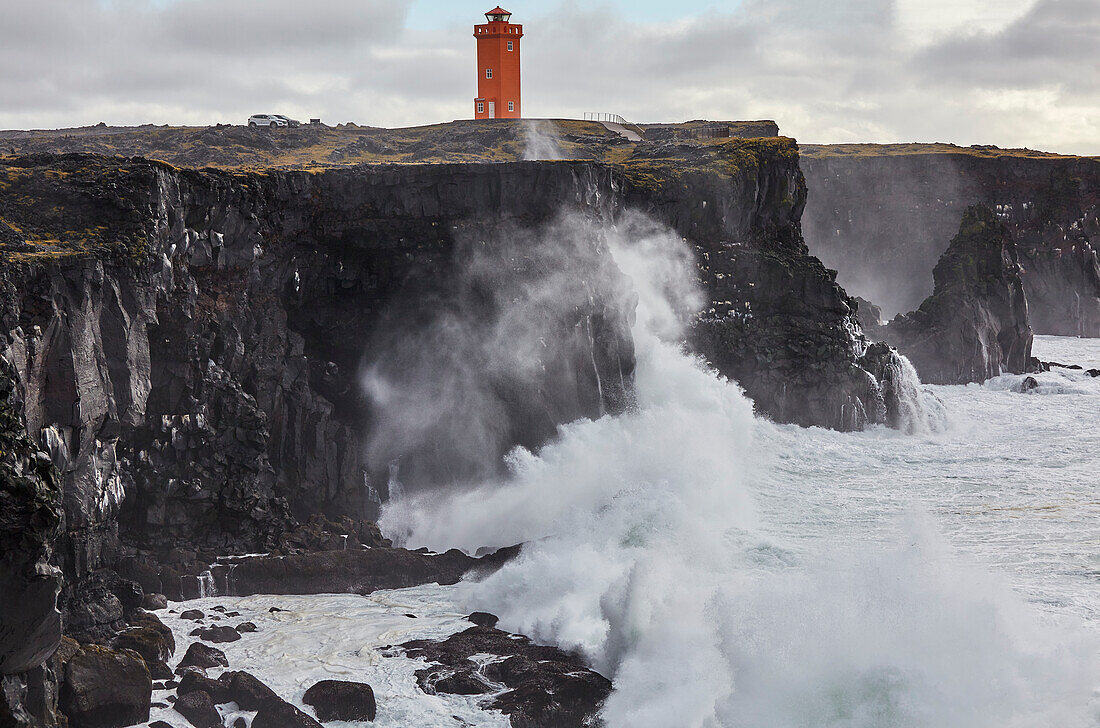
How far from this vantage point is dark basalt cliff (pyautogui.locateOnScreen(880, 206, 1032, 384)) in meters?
63.0

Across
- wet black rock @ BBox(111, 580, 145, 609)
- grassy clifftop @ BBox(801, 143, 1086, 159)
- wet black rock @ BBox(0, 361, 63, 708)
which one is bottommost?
wet black rock @ BBox(111, 580, 145, 609)

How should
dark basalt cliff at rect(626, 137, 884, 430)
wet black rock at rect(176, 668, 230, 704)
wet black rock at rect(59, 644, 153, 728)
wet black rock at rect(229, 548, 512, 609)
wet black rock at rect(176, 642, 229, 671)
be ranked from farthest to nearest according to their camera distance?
dark basalt cliff at rect(626, 137, 884, 430) → wet black rock at rect(229, 548, 512, 609) → wet black rock at rect(176, 642, 229, 671) → wet black rock at rect(176, 668, 230, 704) → wet black rock at rect(59, 644, 153, 728)

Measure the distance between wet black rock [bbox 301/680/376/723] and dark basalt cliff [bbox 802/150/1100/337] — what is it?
7252 centimetres

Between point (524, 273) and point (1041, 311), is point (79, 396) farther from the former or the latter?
point (1041, 311)

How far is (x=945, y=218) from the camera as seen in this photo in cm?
8988

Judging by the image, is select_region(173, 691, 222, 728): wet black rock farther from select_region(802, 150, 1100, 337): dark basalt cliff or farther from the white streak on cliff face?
select_region(802, 150, 1100, 337): dark basalt cliff

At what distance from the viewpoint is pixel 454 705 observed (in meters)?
23.5

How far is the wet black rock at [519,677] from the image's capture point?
22969 millimetres

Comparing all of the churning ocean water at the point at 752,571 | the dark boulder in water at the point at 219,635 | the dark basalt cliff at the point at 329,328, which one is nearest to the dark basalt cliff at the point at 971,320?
the churning ocean water at the point at 752,571

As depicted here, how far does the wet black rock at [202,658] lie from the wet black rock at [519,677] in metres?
4.41

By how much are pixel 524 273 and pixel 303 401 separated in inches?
410

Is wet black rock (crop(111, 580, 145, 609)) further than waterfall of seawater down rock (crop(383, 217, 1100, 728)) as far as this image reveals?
Yes

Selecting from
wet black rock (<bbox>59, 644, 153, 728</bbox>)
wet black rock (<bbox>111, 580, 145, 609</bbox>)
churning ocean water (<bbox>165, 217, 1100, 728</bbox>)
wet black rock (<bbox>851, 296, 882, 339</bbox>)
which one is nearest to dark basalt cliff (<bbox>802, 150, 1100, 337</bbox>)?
wet black rock (<bbox>851, 296, 882, 339</bbox>)

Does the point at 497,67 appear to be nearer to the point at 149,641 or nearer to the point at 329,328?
the point at 329,328
